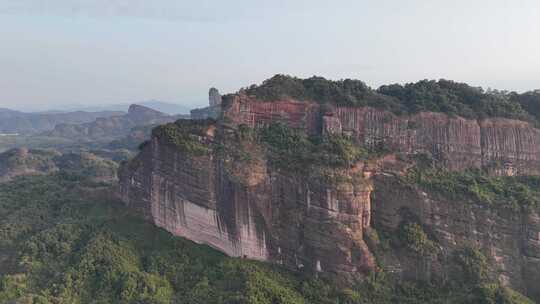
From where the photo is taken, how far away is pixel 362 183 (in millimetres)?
25422

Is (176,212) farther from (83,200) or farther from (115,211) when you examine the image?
(83,200)

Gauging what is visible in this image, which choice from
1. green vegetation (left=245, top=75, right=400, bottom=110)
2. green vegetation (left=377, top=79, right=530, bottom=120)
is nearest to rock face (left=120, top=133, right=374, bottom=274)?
green vegetation (left=245, top=75, right=400, bottom=110)

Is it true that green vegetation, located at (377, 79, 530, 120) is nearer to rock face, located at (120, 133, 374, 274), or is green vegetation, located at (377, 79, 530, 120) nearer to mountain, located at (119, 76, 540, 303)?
mountain, located at (119, 76, 540, 303)

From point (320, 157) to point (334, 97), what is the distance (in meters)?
7.01

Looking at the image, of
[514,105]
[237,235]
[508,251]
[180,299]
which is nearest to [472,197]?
[508,251]

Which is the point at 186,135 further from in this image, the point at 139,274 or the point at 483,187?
the point at 483,187

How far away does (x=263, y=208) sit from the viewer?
27062mm

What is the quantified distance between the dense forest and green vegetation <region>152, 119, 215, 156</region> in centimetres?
501

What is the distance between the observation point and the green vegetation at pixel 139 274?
24188mm

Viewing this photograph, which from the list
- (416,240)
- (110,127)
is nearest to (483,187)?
(416,240)

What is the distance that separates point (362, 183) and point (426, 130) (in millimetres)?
7773

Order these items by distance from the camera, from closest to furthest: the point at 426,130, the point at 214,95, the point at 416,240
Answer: the point at 416,240 → the point at 426,130 → the point at 214,95

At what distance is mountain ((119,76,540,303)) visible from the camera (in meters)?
24.7

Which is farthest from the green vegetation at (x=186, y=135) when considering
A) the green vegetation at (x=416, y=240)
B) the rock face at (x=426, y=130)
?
the green vegetation at (x=416, y=240)
